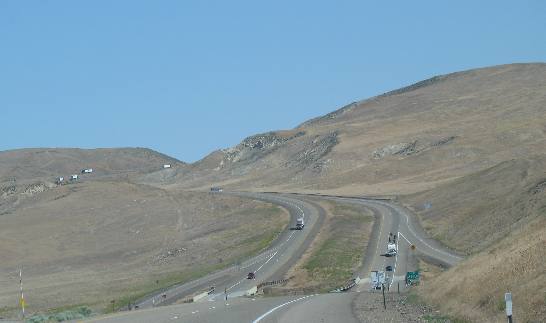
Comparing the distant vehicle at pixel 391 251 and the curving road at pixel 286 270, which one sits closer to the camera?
the curving road at pixel 286 270

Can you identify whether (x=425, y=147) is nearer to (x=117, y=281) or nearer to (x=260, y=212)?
(x=260, y=212)

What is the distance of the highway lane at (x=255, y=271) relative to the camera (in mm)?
61475

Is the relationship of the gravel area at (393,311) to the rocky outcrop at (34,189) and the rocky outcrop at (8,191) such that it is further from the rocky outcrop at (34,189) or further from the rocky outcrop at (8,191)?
the rocky outcrop at (8,191)

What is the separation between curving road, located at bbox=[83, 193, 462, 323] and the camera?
30.9 m

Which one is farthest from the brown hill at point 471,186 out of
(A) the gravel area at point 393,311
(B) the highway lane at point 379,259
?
(B) the highway lane at point 379,259

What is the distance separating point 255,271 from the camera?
74.0 metres

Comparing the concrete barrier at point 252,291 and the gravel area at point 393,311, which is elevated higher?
the gravel area at point 393,311

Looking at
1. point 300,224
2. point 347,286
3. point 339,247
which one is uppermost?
point 300,224

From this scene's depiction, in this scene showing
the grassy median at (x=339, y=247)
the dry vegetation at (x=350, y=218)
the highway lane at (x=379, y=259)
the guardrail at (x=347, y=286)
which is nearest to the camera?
the highway lane at (x=379, y=259)

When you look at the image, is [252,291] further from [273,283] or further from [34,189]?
[34,189]

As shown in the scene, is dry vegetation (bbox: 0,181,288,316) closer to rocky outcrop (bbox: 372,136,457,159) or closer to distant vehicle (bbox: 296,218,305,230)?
distant vehicle (bbox: 296,218,305,230)

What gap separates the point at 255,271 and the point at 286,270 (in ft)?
8.84

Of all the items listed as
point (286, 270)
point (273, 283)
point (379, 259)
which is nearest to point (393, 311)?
point (273, 283)

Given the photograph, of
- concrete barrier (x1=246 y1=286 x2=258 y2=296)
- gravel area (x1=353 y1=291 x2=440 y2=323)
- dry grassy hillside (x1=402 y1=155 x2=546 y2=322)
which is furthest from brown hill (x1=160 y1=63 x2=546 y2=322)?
concrete barrier (x1=246 y1=286 x2=258 y2=296)
